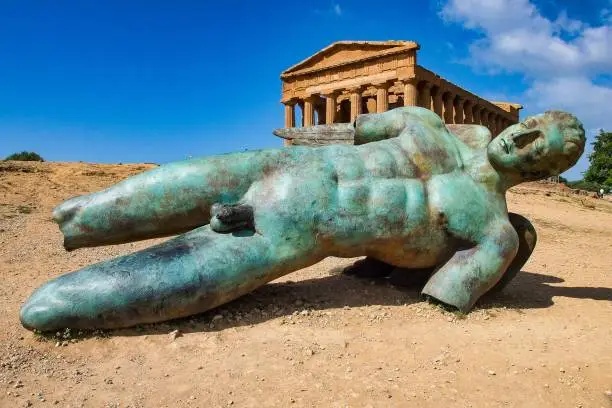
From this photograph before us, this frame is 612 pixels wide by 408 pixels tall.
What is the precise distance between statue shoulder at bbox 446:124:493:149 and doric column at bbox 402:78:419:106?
2092cm

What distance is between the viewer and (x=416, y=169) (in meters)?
3.80

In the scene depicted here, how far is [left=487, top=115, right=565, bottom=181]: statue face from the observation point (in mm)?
3811

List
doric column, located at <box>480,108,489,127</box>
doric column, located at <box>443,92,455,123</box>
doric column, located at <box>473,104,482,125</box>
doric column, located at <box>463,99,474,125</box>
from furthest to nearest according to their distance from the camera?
doric column, located at <box>480,108,489,127</box>
doric column, located at <box>473,104,482,125</box>
doric column, located at <box>463,99,474,125</box>
doric column, located at <box>443,92,455,123</box>

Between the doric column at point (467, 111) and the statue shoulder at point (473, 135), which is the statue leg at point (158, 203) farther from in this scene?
the doric column at point (467, 111)

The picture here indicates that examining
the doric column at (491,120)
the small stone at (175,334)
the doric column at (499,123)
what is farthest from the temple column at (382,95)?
the small stone at (175,334)

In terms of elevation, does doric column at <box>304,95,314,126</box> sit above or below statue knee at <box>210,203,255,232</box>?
above

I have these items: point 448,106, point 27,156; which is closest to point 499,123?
point 448,106

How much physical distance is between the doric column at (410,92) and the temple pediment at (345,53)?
5.21 feet

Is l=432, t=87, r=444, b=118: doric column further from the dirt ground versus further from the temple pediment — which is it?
the dirt ground

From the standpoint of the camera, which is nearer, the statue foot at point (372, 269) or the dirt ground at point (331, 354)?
the dirt ground at point (331, 354)

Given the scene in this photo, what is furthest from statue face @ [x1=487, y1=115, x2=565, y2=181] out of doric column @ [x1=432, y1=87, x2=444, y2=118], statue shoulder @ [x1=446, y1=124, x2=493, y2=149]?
doric column @ [x1=432, y1=87, x2=444, y2=118]

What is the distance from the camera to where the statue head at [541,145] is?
381 centimetres

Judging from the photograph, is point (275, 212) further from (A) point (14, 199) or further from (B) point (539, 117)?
(A) point (14, 199)

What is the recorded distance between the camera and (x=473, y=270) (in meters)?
3.71
